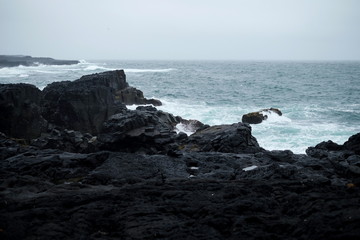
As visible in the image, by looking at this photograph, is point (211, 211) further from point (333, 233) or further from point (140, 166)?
point (140, 166)

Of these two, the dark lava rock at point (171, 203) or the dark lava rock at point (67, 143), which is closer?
the dark lava rock at point (171, 203)

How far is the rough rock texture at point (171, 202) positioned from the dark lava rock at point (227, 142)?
3.67 m

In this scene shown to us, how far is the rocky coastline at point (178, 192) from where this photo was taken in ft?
17.5

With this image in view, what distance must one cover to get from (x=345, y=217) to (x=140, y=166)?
6267 millimetres

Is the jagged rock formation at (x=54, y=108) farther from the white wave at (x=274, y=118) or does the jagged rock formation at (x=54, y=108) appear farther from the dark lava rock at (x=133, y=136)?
the white wave at (x=274, y=118)

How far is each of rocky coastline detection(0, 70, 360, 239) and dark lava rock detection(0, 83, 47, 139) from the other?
5157 mm

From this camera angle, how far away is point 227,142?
14.1 metres

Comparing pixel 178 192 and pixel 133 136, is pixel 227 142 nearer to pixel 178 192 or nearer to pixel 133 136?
pixel 133 136

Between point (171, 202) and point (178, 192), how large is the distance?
54 centimetres

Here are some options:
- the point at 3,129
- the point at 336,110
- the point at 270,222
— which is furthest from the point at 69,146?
the point at 336,110

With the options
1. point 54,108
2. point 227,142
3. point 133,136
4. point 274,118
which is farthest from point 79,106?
point 274,118

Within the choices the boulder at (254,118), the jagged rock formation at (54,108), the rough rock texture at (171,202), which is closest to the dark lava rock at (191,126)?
the jagged rock formation at (54,108)

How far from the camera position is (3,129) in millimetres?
18188

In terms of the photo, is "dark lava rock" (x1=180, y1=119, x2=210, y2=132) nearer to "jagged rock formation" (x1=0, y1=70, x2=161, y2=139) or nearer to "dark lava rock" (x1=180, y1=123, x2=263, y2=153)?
"jagged rock formation" (x1=0, y1=70, x2=161, y2=139)
